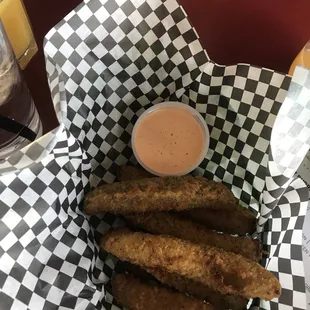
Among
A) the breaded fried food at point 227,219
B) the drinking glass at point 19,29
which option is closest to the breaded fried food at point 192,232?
the breaded fried food at point 227,219

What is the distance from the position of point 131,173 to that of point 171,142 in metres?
0.12

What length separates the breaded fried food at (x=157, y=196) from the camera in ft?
3.55

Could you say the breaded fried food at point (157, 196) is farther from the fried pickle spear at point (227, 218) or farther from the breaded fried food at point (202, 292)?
the breaded fried food at point (202, 292)

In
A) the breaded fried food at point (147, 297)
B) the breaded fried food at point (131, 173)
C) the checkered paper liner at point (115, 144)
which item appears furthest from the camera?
the breaded fried food at point (131, 173)

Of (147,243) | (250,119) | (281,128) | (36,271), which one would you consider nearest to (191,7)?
(250,119)

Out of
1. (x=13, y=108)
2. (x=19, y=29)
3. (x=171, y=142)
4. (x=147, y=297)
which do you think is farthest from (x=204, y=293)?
(x=19, y=29)

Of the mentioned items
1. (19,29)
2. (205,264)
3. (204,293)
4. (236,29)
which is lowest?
(204,293)

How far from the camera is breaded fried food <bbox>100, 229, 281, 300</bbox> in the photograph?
100 centimetres

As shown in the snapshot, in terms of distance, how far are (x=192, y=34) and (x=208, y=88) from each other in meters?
0.13

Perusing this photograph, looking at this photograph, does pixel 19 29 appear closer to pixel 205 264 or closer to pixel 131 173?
pixel 131 173

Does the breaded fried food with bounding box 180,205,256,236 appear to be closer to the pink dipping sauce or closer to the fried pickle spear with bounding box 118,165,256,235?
the fried pickle spear with bounding box 118,165,256,235

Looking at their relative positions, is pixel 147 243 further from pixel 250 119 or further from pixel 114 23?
pixel 114 23

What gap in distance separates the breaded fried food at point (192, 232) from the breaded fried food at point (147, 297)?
0.11 m

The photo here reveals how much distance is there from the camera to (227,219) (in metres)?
1.15
